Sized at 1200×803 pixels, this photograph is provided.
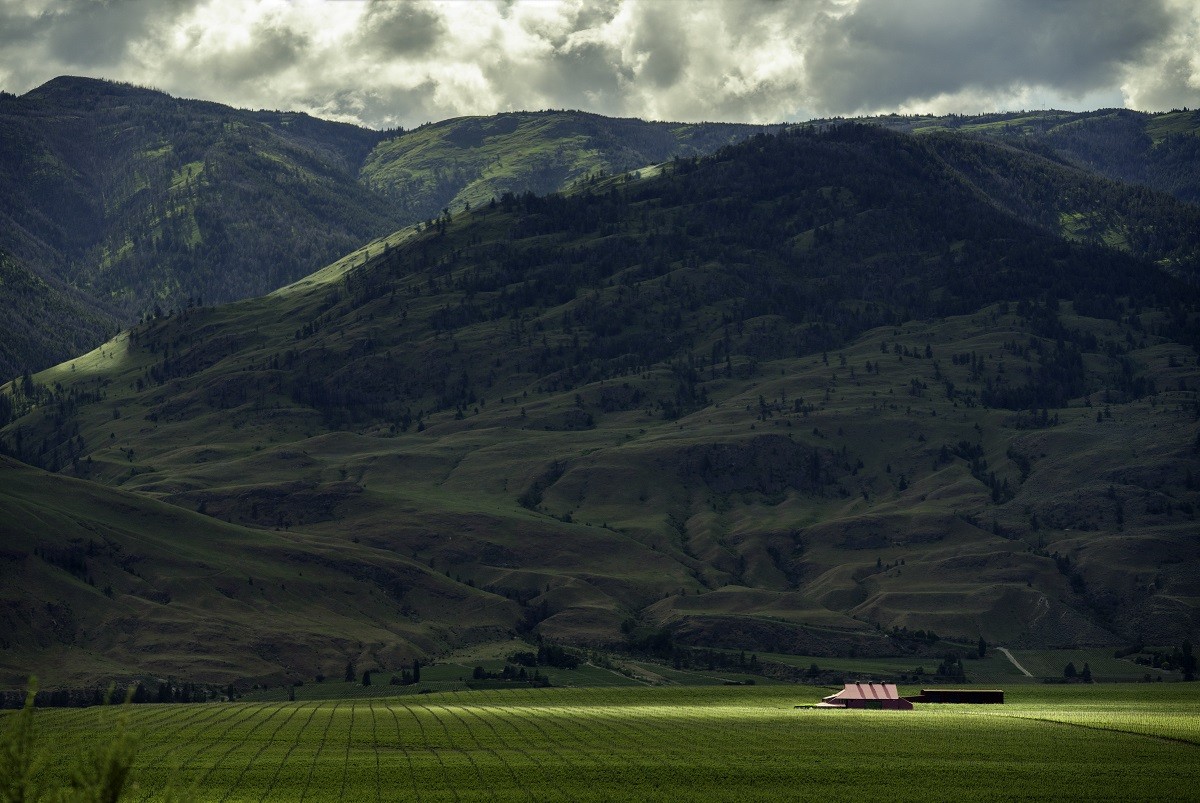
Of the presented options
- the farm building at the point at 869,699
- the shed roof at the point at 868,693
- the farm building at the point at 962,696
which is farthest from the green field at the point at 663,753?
the farm building at the point at 962,696

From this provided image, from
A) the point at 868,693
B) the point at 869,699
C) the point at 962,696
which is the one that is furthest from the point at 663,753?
the point at 962,696

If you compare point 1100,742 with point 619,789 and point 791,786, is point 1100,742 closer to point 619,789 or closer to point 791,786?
point 791,786

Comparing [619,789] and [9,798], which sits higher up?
[9,798]

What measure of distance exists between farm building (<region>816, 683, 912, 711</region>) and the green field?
814 cm

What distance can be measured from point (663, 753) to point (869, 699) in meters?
67.2

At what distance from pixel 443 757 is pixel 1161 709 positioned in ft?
302

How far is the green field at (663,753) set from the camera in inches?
3893

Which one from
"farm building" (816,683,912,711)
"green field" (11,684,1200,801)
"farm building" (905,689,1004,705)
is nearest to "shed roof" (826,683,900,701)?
"farm building" (816,683,912,711)

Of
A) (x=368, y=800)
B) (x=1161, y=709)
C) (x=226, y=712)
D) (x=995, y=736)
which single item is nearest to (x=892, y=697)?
(x=1161, y=709)

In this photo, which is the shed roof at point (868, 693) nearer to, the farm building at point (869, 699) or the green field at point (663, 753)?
the farm building at point (869, 699)

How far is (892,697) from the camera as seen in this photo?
182 metres

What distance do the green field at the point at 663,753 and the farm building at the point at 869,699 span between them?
8139 mm

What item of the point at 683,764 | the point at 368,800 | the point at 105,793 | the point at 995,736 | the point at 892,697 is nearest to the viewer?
the point at 105,793

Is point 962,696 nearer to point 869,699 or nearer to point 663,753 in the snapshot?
point 869,699
